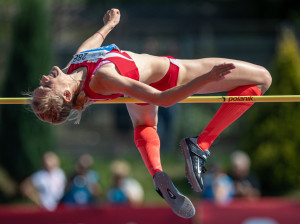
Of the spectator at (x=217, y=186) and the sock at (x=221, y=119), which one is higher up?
the sock at (x=221, y=119)

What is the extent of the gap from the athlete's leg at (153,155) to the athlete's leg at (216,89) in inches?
6.3

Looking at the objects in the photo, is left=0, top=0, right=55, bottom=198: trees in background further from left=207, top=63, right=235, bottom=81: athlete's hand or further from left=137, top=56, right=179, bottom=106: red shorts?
left=207, top=63, right=235, bottom=81: athlete's hand

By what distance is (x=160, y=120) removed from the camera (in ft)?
32.2

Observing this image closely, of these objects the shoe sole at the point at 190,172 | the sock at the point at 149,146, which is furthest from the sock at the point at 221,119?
the sock at the point at 149,146

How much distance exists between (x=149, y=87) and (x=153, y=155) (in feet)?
2.69

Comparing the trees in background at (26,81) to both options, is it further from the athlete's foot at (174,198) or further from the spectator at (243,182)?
the athlete's foot at (174,198)

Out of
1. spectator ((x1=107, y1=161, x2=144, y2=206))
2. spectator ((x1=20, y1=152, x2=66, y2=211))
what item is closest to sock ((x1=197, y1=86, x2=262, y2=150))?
spectator ((x1=107, y1=161, x2=144, y2=206))

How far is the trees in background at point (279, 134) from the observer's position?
9117mm

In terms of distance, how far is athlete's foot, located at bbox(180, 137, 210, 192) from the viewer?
14.2ft

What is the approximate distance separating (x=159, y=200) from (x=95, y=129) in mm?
1984

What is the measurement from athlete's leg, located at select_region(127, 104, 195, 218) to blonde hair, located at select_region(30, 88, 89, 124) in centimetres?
72

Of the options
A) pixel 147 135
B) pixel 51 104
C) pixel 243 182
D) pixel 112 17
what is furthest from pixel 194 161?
pixel 243 182

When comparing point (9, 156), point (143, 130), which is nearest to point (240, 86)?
point (143, 130)

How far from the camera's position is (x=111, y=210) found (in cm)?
688
